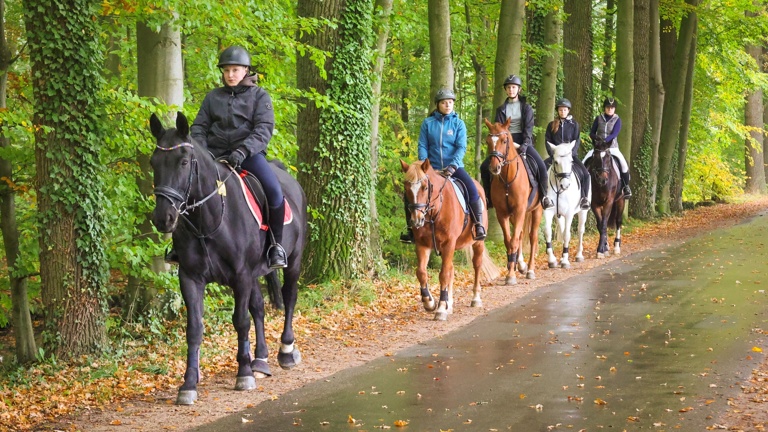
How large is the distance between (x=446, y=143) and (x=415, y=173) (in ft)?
5.19

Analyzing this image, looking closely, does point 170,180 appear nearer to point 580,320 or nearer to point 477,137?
point 580,320

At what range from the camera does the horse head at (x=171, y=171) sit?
6.97 m

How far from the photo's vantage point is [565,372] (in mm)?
8328

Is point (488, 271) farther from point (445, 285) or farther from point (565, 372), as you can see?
point (565, 372)

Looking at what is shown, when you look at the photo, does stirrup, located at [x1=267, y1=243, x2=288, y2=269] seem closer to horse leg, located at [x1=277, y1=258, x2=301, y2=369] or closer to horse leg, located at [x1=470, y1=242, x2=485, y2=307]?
horse leg, located at [x1=277, y1=258, x2=301, y2=369]

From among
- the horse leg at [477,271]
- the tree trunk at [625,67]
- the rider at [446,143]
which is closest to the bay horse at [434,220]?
the rider at [446,143]

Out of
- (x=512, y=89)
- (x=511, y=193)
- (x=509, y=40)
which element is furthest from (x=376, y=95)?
(x=509, y=40)

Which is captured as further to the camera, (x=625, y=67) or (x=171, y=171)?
(x=625, y=67)

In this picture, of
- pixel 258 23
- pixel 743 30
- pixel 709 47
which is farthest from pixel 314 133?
pixel 709 47

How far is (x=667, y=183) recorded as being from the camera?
32125mm

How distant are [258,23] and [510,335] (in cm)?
527

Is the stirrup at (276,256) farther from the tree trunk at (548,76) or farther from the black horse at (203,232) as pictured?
the tree trunk at (548,76)

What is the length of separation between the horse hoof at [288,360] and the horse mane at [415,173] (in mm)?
2908

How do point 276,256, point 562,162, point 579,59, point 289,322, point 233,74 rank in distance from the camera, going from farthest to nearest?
point 579,59
point 562,162
point 289,322
point 276,256
point 233,74
